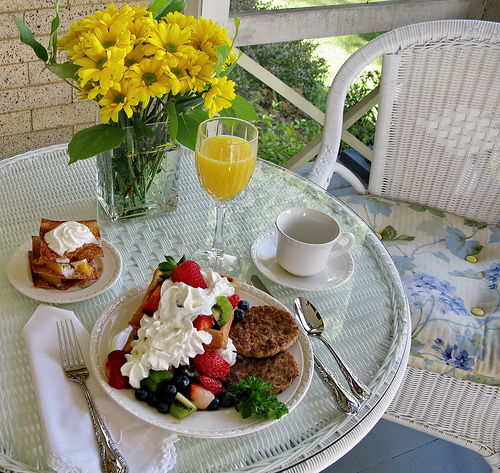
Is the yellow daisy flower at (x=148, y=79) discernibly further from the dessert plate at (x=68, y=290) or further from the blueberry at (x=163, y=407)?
the blueberry at (x=163, y=407)

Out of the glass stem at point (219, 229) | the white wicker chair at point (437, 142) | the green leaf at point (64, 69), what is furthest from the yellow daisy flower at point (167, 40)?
the white wicker chair at point (437, 142)

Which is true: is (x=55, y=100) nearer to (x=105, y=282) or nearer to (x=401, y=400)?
(x=105, y=282)

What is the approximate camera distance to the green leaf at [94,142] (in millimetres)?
945

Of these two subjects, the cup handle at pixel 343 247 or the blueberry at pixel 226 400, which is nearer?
the blueberry at pixel 226 400

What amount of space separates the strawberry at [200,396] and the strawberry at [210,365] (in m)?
0.03

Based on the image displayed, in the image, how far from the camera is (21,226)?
1.09 m

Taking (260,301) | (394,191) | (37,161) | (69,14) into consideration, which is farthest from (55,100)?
(260,301)

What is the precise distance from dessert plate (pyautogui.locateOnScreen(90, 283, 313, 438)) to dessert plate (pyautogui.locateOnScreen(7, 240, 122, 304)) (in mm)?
75

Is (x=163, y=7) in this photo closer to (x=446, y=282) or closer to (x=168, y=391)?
(x=168, y=391)

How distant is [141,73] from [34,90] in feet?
4.23

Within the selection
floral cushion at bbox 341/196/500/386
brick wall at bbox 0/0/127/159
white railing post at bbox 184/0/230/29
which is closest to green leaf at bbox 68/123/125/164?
floral cushion at bbox 341/196/500/386

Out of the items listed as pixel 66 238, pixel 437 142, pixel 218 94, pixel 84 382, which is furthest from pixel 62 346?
pixel 437 142

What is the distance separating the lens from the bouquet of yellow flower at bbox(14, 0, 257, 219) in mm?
845

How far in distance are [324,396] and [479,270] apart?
85cm
